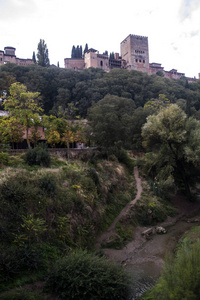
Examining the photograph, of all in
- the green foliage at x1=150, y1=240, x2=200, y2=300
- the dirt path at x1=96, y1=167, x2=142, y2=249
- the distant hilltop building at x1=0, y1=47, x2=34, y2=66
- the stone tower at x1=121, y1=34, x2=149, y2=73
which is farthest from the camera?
the stone tower at x1=121, y1=34, x2=149, y2=73

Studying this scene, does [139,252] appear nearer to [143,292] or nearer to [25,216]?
[143,292]

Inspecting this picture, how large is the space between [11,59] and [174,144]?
68.4 m

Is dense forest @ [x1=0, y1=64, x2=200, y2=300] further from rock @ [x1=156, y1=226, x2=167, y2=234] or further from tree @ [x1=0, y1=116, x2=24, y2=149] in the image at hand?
rock @ [x1=156, y1=226, x2=167, y2=234]

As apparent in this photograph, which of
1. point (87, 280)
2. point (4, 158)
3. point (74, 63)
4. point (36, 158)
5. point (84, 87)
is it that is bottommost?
point (87, 280)

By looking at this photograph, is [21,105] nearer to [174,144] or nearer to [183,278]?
[174,144]

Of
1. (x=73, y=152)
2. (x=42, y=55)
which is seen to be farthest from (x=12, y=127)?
(x=42, y=55)

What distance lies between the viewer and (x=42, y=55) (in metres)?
68.2

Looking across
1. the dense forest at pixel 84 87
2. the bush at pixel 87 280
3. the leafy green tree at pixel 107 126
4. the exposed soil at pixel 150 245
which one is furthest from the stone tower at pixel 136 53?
the bush at pixel 87 280

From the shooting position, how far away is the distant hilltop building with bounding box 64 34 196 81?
3202 inches

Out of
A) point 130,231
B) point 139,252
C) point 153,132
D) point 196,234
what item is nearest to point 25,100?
point 153,132

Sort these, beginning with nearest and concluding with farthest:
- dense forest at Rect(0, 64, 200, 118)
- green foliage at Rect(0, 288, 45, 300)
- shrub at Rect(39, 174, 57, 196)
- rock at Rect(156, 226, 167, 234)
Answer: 1. green foliage at Rect(0, 288, 45, 300)
2. shrub at Rect(39, 174, 57, 196)
3. rock at Rect(156, 226, 167, 234)
4. dense forest at Rect(0, 64, 200, 118)

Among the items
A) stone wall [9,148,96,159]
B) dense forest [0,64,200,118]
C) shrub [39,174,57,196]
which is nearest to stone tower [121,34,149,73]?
dense forest [0,64,200,118]

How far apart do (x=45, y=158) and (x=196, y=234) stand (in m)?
11.9

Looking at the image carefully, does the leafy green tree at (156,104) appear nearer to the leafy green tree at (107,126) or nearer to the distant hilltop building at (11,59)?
the leafy green tree at (107,126)
